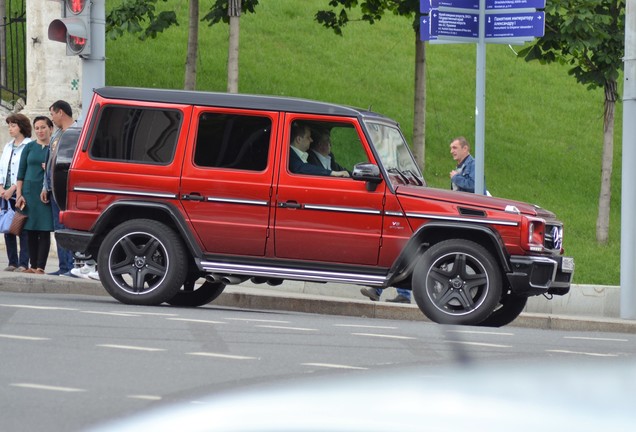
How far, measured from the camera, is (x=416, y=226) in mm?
12039

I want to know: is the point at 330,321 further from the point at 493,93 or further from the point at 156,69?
the point at 493,93

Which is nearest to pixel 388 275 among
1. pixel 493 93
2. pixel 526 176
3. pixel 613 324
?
pixel 613 324

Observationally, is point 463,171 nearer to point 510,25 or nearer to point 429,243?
point 510,25

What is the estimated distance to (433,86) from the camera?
37594 millimetres

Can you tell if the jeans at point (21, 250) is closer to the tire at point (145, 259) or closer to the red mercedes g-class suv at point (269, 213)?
the red mercedes g-class suv at point (269, 213)

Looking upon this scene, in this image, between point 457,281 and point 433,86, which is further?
point 433,86

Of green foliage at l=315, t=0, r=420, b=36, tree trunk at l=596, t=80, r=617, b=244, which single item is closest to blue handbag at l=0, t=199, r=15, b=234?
green foliage at l=315, t=0, r=420, b=36

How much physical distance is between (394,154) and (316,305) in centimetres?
234

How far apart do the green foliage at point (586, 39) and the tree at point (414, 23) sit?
203cm

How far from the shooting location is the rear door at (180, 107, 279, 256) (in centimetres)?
1227

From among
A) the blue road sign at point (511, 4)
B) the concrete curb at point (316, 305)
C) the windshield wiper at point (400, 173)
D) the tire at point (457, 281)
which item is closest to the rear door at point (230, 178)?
the windshield wiper at point (400, 173)

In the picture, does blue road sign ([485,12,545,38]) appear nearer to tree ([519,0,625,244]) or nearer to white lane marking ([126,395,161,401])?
tree ([519,0,625,244])

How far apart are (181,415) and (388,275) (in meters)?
9.70

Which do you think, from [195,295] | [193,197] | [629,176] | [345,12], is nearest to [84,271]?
[195,295]
